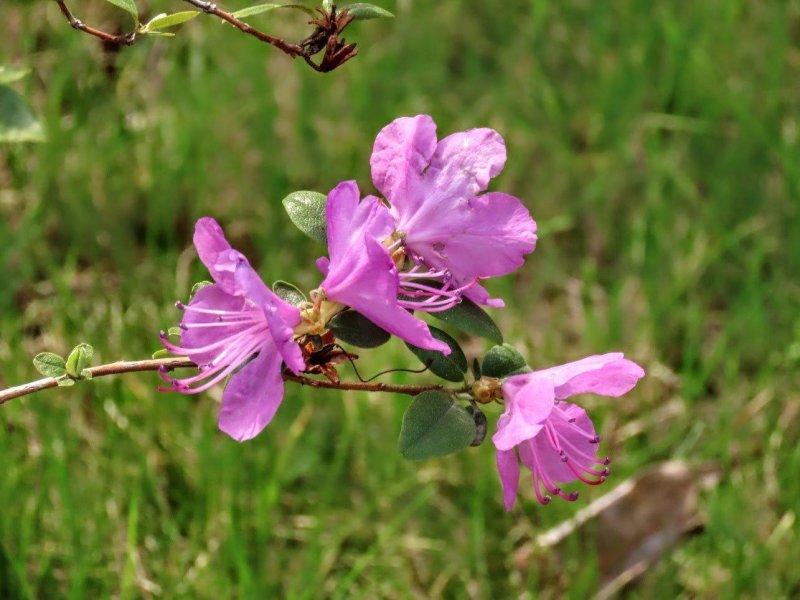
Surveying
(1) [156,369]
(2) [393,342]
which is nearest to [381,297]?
(1) [156,369]

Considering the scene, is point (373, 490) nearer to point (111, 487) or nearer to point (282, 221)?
point (111, 487)

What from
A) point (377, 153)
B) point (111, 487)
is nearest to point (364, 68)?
point (111, 487)

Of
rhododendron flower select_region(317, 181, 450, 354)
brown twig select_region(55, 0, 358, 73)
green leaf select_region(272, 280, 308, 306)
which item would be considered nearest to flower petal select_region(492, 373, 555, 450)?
rhododendron flower select_region(317, 181, 450, 354)

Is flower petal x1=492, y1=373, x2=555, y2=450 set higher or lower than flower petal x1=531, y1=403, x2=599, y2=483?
higher

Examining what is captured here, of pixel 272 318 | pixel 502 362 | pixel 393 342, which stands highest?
pixel 272 318

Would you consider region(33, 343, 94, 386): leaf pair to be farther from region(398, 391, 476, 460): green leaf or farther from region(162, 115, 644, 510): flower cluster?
region(398, 391, 476, 460): green leaf

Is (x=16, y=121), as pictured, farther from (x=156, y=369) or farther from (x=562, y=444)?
(x=562, y=444)
